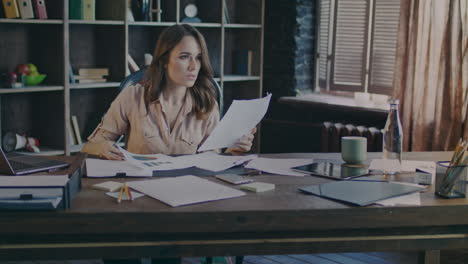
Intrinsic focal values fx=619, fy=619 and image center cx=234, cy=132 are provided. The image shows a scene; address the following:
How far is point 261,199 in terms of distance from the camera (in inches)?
70.5

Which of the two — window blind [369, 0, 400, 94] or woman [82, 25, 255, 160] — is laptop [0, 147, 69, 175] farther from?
window blind [369, 0, 400, 94]

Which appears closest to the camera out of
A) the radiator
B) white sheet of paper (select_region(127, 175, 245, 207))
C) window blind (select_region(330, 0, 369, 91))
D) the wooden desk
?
the wooden desk

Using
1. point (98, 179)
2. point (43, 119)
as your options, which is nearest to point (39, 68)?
point (43, 119)

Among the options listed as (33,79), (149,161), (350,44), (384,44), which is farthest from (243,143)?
(350,44)

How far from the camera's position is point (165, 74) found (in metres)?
2.71

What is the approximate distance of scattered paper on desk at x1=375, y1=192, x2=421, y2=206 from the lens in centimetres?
176

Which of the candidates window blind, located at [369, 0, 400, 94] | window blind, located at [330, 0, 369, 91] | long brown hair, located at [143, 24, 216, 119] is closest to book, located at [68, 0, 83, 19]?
long brown hair, located at [143, 24, 216, 119]

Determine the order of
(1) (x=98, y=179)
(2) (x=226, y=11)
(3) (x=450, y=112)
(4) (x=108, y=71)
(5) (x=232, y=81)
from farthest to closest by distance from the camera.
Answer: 1. (5) (x=232, y=81)
2. (2) (x=226, y=11)
3. (4) (x=108, y=71)
4. (3) (x=450, y=112)
5. (1) (x=98, y=179)

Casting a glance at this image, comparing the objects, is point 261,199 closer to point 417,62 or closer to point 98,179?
point 98,179

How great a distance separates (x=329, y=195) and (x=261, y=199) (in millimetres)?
202

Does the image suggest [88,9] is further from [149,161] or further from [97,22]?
[149,161]

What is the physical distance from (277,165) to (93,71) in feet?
7.23

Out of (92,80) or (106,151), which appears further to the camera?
(92,80)

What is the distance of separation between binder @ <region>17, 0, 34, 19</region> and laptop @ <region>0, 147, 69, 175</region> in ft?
5.37
